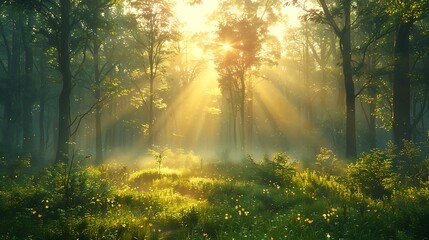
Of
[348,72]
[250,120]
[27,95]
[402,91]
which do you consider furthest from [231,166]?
[27,95]

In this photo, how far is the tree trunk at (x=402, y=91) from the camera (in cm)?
1606

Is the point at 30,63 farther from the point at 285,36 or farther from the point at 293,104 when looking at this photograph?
the point at 293,104

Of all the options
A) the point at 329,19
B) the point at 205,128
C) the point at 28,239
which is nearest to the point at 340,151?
the point at 329,19

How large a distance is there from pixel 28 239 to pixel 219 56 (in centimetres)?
2374

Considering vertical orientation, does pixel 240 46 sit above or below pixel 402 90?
→ above

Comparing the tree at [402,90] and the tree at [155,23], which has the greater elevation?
the tree at [155,23]

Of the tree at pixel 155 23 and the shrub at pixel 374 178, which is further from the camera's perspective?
the tree at pixel 155 23

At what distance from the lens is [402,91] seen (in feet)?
53.5

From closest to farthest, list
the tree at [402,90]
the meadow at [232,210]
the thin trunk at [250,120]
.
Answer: the meadow at [232,210] < the tree at [402,90] < the thin trunk at [250,120]

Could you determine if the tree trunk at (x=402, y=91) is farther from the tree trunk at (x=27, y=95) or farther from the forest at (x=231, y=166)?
the tree trunk at (x=27, y=95)

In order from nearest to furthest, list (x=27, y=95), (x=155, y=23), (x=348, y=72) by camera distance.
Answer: (x=348, y=72)
(x=155, y=23)
(x=27, y=95)

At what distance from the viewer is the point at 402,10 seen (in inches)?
472

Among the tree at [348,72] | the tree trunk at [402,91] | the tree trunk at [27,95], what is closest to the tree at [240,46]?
the tree at [348,72]

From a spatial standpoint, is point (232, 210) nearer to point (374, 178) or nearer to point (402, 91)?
point (374, 178)
